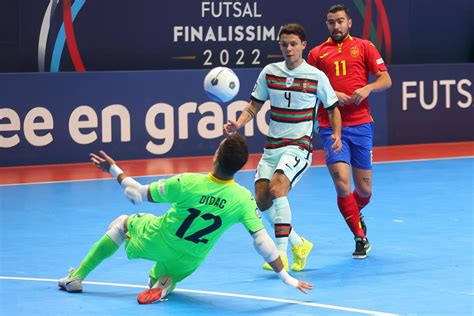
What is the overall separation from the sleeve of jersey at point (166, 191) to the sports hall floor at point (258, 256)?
2.78 feet

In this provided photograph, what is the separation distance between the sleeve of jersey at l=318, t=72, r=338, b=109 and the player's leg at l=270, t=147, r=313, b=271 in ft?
1.68

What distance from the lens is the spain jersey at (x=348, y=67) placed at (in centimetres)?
1122

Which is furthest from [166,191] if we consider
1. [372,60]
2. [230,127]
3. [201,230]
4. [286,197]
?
[372,60]

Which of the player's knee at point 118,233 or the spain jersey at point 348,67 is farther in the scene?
the spain jersey at point 348,67

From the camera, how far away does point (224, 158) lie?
8445 millimetres

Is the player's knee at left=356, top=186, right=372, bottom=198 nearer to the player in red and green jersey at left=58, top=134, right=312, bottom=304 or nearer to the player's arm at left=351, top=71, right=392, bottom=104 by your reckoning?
the player's arm at left=351, top=71, right=392, bottom=104

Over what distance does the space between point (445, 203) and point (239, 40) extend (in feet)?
22.1

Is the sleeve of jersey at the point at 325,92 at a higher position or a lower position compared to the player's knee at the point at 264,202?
higher

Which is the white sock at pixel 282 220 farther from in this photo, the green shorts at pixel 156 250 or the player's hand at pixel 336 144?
the green shorts at pixel 156 250

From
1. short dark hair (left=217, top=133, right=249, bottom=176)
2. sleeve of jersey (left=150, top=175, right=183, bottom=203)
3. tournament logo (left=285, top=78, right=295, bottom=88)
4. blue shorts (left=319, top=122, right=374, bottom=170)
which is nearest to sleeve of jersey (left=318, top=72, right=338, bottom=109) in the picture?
tournament logo (left=285, top=78, right=295, bottom=88)

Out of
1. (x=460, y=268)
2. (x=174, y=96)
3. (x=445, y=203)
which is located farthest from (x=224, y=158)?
(x=174, y=96)

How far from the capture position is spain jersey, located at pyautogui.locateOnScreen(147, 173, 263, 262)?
8.60 meters

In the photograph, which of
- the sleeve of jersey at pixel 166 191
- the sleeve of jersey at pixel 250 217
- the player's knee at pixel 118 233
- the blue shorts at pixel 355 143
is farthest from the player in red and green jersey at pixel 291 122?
the sleeve of jersey at pixel 166 191

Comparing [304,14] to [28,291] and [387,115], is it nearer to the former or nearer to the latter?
[387,115]
